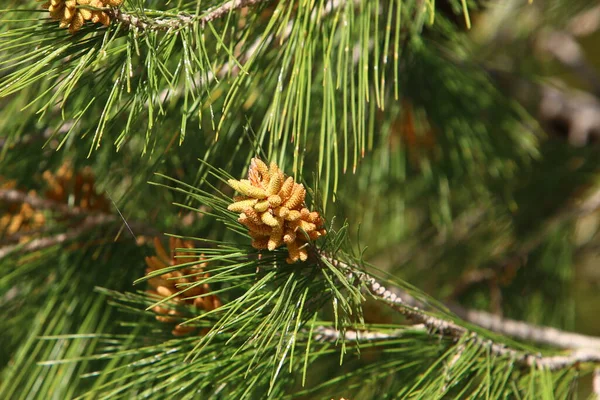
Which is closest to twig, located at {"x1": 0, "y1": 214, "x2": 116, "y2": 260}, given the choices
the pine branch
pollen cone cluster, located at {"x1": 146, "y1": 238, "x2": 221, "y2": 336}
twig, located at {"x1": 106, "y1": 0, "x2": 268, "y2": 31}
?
the pine branch

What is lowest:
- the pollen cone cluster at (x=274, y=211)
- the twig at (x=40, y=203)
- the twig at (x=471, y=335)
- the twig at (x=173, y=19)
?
the twig at (x=471, y=335)

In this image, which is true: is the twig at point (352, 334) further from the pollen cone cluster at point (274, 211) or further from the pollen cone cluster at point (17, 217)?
the pollen cone cluster at point (17, 217)

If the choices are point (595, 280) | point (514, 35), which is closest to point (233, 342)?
point (595, 280)

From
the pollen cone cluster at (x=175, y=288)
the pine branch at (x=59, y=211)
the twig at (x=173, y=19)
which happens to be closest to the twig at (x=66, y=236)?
the pine branch at (x=59, y=211)

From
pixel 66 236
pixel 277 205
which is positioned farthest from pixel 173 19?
pixel 66 236

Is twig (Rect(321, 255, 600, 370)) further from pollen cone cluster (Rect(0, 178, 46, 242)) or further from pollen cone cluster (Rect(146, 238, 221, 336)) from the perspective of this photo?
pollen cone cluster (Rect(0, 178, 46, 242))

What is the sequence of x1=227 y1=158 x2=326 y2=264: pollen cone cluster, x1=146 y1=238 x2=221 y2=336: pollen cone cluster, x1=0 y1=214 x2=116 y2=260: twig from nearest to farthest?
x1=227 y1=158 x2=326 y2=264: pollen cone cluster → x1=146 y1=238 x2=221 y2=336: pollen cone cluster → x1=0 y1=214 x2=116 y2=260: twig

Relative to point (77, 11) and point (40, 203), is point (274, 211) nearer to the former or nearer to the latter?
point (77, 11)
